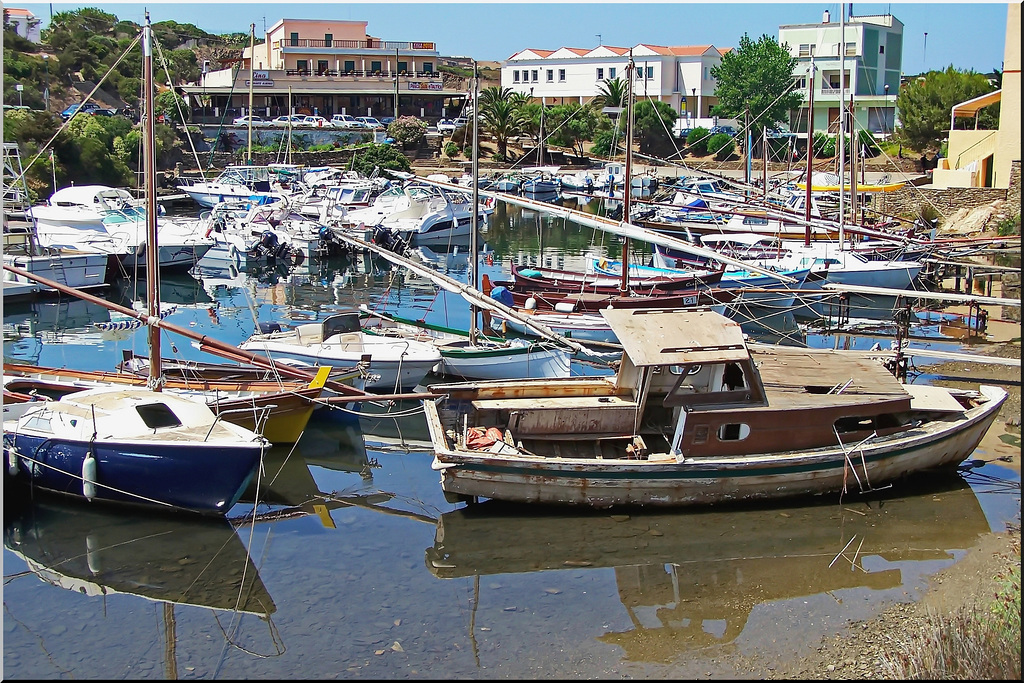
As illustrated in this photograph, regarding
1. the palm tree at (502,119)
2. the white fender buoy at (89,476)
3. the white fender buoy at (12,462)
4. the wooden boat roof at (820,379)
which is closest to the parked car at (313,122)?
the palm tree at (502,119)

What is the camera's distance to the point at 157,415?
51.4 ft

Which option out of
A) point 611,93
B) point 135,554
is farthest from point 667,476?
point 611,93

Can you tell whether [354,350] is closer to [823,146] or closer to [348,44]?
[823,146]

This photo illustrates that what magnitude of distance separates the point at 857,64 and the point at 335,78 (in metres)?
44.8

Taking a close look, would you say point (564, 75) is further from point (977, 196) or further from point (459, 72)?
point (977, 196)

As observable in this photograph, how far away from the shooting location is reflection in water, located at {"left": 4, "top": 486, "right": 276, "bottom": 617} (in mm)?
13406

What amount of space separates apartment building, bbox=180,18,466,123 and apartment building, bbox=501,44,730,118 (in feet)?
25.3

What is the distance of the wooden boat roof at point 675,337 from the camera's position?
15.6 m

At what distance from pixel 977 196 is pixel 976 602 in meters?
36.3

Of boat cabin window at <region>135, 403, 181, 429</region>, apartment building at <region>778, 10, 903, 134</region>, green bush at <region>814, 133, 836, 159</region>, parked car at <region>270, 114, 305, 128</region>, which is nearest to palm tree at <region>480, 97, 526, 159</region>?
parked car at <region>270, 114, 305, 128</region>

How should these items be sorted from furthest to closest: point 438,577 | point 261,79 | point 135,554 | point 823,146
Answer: point 261,79
point 823,146
point 135,554
point 438,577

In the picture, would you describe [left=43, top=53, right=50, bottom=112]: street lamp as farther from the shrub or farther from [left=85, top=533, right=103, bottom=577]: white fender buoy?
[left=85, top=533, right=103, bottom=577]: white fender buoy

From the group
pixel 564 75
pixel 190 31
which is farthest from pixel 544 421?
pixel 190 31

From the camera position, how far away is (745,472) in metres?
15.5
